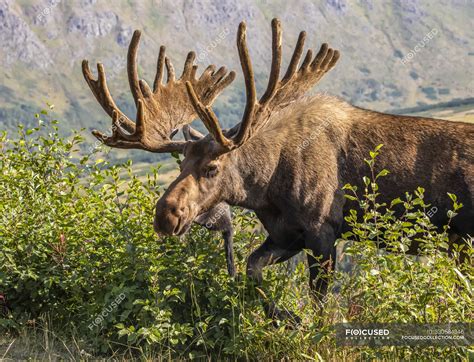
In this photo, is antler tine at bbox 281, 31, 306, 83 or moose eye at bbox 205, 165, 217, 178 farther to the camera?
moose eye at bbox 205, 165, 217, 178

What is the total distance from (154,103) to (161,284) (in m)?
3.04

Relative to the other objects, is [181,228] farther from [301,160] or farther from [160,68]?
[160,68]

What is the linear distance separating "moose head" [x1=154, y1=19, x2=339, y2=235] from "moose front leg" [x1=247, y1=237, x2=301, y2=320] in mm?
605

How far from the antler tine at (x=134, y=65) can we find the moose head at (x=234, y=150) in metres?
1.01

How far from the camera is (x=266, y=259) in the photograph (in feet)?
28.2

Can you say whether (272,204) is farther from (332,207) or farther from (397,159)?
(397,159)

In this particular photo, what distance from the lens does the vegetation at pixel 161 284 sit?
253 inches

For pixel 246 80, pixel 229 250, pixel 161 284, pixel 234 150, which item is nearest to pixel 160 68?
pixel 234 150

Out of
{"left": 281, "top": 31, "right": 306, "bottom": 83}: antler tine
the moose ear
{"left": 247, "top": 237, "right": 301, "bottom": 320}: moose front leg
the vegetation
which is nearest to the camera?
the vegetation

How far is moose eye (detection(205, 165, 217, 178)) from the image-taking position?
837 cm

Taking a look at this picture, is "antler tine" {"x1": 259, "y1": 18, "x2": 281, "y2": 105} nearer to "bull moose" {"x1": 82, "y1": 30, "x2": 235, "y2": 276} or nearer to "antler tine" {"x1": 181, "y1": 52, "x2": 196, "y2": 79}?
"bull moose" {"x1": 82, "y1": 30, "x2": 235, "y2": 276}

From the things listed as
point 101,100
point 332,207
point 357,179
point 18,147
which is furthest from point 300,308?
point 18,147

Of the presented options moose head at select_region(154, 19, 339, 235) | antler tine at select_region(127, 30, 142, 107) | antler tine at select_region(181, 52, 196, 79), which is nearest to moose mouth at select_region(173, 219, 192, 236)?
moose head at select_region(154, 19, 339, 235)

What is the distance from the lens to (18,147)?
10.4 meters
